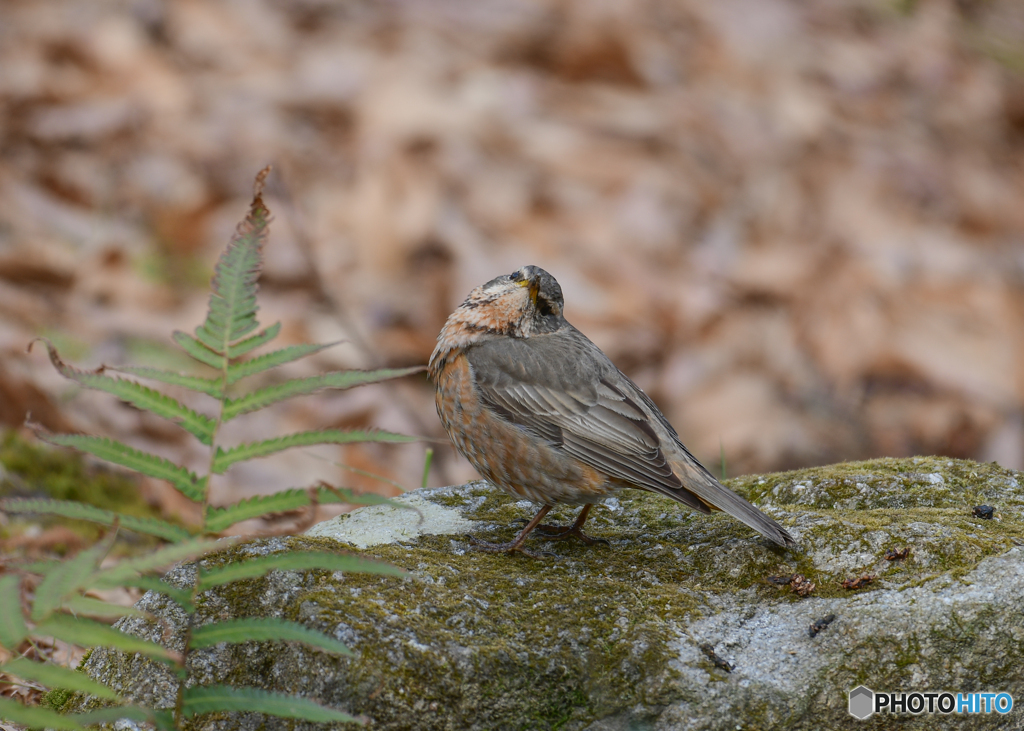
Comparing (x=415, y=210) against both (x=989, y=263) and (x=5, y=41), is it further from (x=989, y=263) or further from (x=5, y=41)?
(x=989, y=263)

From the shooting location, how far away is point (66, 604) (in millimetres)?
2031

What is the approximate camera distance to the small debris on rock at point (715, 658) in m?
2.82

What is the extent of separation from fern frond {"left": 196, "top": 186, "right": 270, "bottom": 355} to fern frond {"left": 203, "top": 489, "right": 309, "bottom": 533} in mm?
417

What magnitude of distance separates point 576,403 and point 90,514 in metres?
2.29

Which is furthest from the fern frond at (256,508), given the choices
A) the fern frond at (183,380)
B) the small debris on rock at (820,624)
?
the small debris on rock at (820,624)

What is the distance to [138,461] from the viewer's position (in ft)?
7.98

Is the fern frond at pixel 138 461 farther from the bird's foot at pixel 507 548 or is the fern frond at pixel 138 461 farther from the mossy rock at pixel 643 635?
the bird's foot at pixel 507 548

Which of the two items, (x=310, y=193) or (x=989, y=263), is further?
(x=989, y=263)

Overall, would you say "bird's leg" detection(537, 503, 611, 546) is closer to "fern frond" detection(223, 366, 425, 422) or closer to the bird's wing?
the bird's wing

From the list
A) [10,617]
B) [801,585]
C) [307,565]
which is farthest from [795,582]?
[10,617]

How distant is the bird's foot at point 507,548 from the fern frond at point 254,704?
138 centimetres

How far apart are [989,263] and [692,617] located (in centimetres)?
827

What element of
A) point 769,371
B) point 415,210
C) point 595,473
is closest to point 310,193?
point 415,210

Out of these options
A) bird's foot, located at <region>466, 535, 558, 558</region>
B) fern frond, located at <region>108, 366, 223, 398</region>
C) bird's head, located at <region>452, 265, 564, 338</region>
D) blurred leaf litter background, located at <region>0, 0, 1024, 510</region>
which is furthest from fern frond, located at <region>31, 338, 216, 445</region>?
blurred leaf litter background, located at <region>0, 0, 1024, 510</region>
